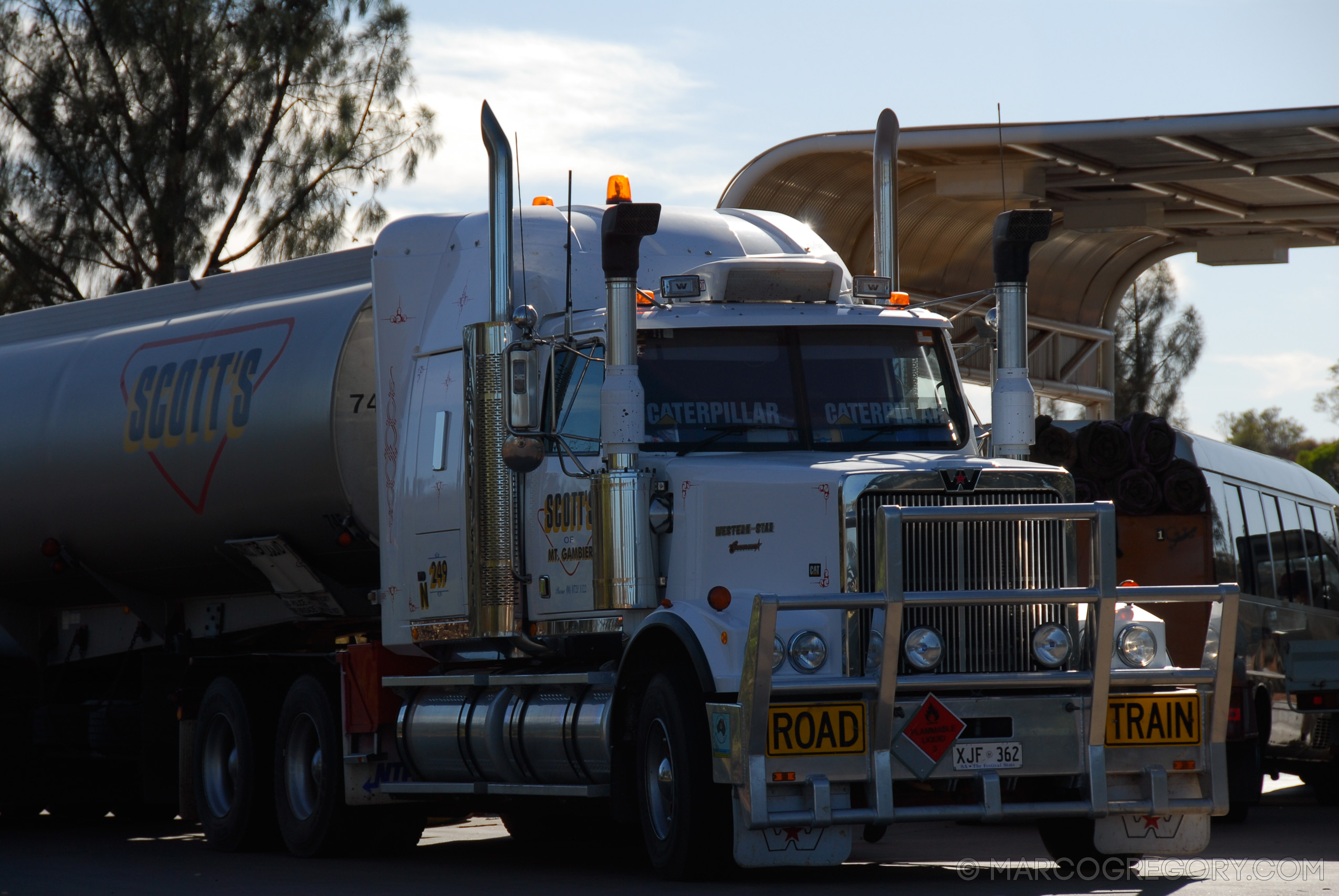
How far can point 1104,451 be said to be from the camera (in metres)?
15.4

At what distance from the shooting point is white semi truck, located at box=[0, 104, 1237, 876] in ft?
30.3

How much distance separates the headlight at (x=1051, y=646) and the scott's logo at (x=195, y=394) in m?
6.22

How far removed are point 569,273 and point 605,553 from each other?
5.52 ft

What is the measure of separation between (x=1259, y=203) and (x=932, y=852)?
61.9 ft

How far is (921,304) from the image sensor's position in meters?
11.5

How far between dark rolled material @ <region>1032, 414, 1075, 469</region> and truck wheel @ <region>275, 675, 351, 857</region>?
19.4ft

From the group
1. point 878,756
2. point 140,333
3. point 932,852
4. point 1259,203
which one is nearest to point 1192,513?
point 932,852

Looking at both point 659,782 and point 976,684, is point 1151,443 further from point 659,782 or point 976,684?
point 659,782

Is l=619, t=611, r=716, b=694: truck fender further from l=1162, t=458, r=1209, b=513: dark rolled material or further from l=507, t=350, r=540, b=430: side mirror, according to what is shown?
l=1162, t=458, r=1209, b=513: dark rolled material

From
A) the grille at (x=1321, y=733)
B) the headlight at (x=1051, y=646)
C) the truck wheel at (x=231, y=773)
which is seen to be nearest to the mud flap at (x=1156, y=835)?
the headlight at (x=1051, y=646)

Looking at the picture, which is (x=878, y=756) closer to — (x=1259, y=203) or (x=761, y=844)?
(x=761, y=844)

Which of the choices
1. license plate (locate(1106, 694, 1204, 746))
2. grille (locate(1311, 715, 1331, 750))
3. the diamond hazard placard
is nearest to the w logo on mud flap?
the diamond hazard placard

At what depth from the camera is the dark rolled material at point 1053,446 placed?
15547 millimetres

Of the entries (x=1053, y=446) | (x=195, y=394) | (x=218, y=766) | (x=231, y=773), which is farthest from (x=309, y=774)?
(x=1053, y=446)
